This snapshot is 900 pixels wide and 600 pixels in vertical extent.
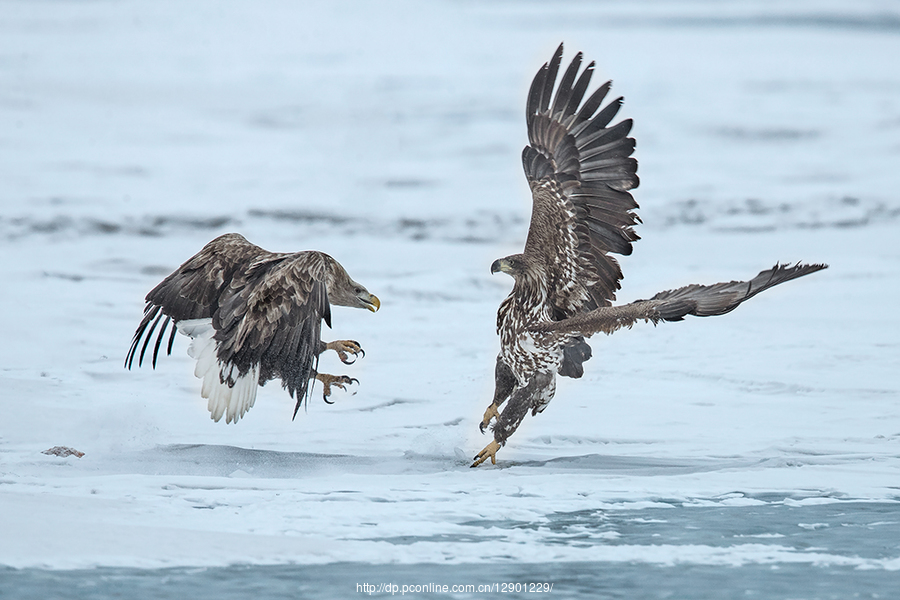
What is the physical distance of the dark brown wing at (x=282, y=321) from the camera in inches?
220

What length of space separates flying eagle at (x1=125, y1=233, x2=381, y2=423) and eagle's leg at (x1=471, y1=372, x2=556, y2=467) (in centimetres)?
77

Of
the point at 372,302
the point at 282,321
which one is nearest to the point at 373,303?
the point at 372,302

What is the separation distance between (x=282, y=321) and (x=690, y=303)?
1.84 meters

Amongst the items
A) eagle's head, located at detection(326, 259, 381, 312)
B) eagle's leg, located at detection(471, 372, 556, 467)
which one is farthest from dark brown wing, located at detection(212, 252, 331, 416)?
eagle's leg, located at detection(471, 372, 556, 467)

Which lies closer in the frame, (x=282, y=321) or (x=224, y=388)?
(x=282, y=321)

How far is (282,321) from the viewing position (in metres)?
5.59

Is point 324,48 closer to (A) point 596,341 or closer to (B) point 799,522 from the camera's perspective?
(A) point 596,341

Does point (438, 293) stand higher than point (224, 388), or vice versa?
point (438, 293)

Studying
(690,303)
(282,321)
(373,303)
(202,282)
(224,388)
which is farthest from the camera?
(373,303)

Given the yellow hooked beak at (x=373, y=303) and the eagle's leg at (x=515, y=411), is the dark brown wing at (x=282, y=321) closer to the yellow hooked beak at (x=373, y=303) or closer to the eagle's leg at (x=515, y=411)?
the yellow hooked beak at (x=373, y=303)

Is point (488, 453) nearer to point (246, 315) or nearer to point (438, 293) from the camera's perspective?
point (246, 315)

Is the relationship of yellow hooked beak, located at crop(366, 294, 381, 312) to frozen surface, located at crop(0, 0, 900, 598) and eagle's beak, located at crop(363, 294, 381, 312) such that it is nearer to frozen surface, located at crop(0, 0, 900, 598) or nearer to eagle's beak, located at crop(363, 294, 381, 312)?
eagle's beak, located at crop(363, 294, 381, 312)

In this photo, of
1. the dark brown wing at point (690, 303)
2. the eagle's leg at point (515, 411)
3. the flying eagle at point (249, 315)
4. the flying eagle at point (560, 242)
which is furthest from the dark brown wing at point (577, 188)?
the flying eagle at point (249, 315)

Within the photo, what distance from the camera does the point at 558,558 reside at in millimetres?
4652
